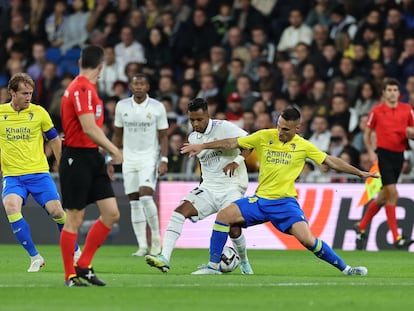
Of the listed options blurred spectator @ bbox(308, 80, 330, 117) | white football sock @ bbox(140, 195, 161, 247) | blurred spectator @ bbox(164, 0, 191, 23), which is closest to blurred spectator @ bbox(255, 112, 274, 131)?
blurred spectator @ bbox(308, 80, 330, 117)

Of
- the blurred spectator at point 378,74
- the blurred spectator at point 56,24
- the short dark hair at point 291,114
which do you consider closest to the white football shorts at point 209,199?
the short dark hair at point 291,114

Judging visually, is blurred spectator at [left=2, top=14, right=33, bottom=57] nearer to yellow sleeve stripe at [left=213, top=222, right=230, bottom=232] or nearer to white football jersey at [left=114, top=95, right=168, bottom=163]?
white football jersey at [left=114, top=95, right=168, bottom=163]

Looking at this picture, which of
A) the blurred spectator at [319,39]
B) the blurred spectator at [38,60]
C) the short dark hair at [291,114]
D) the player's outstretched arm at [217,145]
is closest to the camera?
the short dark hair at [291,114]

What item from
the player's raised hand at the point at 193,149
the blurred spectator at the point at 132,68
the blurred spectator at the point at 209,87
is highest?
the blurred spectator at the point at 132,68

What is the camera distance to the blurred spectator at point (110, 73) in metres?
25.5

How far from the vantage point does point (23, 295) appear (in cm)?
1083

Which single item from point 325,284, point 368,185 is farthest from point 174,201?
point 325,284

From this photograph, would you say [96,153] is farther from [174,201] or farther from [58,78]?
[58,78]

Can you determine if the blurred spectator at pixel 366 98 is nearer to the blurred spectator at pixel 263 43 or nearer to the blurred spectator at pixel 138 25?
the blurred spectator at pixel 263 43

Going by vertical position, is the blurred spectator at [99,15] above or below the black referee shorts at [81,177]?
above

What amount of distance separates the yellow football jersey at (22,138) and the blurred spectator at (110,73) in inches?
419

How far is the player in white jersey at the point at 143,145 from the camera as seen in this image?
17844 mm

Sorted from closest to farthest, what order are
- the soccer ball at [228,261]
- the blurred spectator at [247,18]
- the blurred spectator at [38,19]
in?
the soccer ball at [228,261] → the blurred spectator at [247,18] → the blurred spectator at [38,19]

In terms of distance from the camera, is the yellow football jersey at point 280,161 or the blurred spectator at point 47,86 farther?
the blurred spectator at point 47,86
